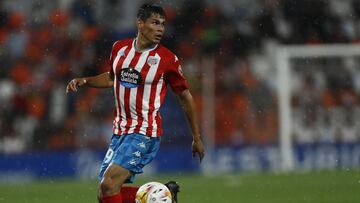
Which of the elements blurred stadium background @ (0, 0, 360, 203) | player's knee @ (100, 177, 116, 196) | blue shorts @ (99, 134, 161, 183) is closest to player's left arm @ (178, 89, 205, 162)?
blue shorts @ (99, 134, 161, 183)

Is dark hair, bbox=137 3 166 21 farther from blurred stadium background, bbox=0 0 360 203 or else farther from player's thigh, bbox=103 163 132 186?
blurred stadium background, bbox=0 0 360 203

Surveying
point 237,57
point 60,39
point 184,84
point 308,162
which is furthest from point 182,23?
point 184,84

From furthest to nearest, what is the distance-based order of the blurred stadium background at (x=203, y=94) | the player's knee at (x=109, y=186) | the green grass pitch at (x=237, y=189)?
the blurred stadium background at (x=203, y=94), the green grass pitch at (x=237, y=189), the player's knee at (x=109, y=186)

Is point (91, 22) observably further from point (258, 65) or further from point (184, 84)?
point (184, 84)

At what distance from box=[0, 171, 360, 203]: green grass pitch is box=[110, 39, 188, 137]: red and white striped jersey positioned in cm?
351

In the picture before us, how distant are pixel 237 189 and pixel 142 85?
589 centimetres

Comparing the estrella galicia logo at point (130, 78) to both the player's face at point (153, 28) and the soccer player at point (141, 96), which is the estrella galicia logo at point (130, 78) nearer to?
the soccer player at point (141, 96)

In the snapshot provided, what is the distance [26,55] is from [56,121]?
1.66 metres

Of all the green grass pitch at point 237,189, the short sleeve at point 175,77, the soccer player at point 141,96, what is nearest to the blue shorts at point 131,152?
the soccer player at point 141,96

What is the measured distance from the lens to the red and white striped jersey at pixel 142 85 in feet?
23.5

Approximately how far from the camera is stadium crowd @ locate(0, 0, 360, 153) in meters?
16.0

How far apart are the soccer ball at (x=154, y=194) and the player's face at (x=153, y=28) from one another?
3.70ft

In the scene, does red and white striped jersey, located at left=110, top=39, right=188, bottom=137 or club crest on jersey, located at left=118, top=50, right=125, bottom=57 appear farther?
club crest on jersey, located at left=118, top=50, right=125, bottom=57

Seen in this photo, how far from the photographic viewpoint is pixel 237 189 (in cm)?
1280
